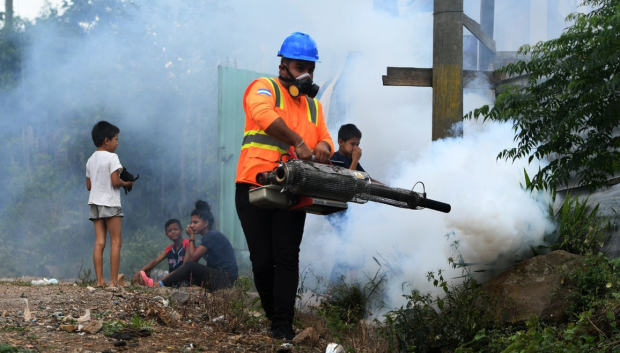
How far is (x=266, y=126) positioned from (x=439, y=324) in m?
1.95

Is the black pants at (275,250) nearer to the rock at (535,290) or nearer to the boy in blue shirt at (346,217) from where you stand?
the rock at (535,290)

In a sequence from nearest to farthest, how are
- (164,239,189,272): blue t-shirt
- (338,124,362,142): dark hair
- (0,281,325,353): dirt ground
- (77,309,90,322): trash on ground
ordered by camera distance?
(0,281,325,353): dirt ground, (77,309,90,322): trash on ground, (338,124,362,142): dark hair, (164,239,189,272): blue t-shirt

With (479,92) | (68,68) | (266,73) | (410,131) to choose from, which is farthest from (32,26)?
(479,92)

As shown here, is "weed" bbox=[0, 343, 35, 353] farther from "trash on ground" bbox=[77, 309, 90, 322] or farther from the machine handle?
the machine handle

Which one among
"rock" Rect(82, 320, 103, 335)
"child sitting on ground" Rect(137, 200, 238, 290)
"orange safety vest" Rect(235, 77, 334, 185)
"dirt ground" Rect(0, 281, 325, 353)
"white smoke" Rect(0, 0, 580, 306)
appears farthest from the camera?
"child sitting on ground" Rect(137, 200, 238, 290)

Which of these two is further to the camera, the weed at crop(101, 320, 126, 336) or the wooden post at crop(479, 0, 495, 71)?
the wooden post at crop(479, 0, 495, 71)

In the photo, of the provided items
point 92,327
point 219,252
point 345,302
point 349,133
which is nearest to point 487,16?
point 349,133

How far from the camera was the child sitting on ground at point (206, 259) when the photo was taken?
24.7 ft

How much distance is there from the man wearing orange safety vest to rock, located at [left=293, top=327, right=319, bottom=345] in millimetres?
130

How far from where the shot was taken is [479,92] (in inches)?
320

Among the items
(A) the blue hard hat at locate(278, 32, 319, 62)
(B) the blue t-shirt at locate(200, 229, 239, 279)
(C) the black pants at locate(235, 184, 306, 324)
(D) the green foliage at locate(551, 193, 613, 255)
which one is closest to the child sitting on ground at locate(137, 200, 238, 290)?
(B) the blue t-shirt at locate(200, 229, 239, 279)

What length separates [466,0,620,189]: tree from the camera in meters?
5.18

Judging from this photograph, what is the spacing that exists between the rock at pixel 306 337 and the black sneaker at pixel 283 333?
0.09m

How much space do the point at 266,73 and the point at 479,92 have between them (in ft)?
10.9
